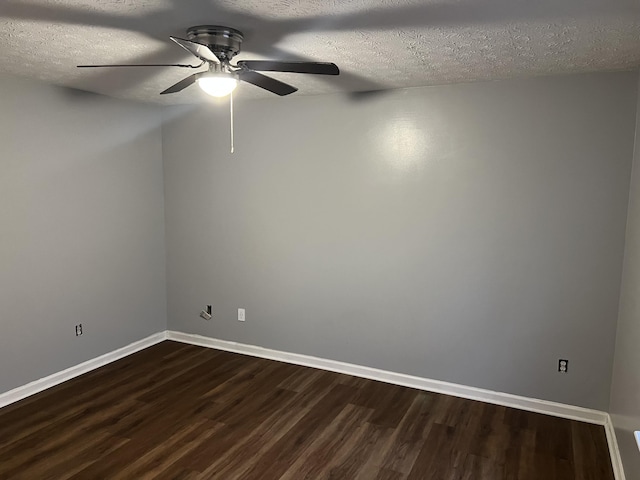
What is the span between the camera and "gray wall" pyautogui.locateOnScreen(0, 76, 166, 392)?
332 cm

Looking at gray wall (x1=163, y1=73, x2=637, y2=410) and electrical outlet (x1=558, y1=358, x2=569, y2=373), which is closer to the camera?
gray wall (x1=163, y1=73, x2=637, y2=410)

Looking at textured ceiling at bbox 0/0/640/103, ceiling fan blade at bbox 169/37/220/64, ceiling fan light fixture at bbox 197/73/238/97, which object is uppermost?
textured ceiling at bbox 0/0/640/103

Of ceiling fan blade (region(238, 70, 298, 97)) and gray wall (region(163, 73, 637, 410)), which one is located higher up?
ceiling fan blade (region(238, 70, 298, 97))

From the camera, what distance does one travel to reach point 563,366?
3229 mm

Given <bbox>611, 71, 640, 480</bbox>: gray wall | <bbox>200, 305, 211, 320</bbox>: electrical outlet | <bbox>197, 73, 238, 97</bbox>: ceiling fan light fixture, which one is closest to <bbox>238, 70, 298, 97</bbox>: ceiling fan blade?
<bbox>197, 73, 238, 97</bbox>: ceiling fan light fixture

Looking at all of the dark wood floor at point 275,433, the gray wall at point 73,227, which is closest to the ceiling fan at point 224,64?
the gray wall at point 73,227

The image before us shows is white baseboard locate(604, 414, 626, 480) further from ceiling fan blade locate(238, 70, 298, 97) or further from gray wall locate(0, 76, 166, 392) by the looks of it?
gray wall locate(0, 76, 166, 392)

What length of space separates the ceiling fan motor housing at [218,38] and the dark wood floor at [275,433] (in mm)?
2274

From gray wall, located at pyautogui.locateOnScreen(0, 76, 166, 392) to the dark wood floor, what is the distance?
44cm

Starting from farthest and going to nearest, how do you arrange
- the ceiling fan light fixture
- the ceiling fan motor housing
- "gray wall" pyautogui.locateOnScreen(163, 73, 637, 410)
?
"gray wall" pyautogui.locateOnScreen(163, 73, 637, 410) → the ceiling fan light fixture → the ceiling fan motor housing

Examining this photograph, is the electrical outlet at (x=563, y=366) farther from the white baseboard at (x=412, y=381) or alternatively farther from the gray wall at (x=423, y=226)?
the white baseboard at (x=412, y=381)

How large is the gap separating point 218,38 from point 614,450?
127 inches

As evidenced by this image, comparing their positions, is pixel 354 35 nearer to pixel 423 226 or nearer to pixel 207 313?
pixel 423 226

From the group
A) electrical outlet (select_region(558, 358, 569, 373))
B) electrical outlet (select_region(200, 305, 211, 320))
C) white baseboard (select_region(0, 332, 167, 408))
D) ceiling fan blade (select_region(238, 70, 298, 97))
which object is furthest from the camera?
electrical outlet (select_region(200, 305, 211, 320))
